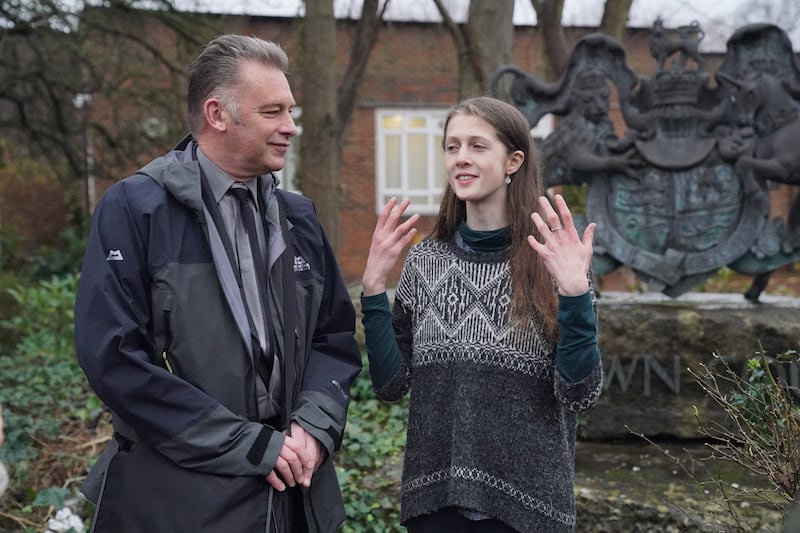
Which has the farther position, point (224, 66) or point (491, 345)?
point (491, 345)

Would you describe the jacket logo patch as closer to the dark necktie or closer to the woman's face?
the dark necktie

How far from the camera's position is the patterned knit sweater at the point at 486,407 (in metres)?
2.65

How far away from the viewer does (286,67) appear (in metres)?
2.71

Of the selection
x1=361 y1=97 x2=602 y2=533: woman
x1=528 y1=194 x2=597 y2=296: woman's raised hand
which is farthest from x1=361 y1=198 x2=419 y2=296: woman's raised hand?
x1=528 y1=194 x2=597 y2=296: woman's raised hand

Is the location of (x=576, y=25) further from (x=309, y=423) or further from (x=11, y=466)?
(x=309, y=423)

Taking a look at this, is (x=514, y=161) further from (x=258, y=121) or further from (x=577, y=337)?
(x=258, y=121)

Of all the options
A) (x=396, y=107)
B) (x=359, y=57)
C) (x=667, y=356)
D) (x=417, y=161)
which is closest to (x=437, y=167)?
(x=417, y=161)

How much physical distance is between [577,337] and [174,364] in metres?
1.10

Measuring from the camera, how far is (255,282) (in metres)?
2.58

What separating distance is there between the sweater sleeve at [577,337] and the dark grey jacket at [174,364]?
714 millimetres

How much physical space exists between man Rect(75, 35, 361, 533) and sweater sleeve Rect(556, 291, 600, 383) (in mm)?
686

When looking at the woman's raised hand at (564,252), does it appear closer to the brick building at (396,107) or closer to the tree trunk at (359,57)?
the tree trunk at (359,57)

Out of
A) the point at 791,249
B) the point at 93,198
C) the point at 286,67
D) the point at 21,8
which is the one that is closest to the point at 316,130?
the point at 21,8

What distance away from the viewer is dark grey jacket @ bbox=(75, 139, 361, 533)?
2.40 meters
